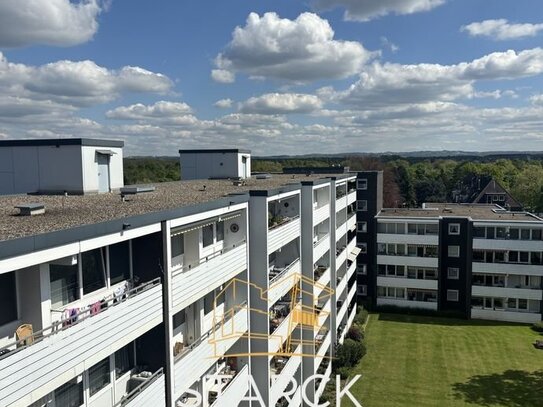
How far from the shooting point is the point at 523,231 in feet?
156

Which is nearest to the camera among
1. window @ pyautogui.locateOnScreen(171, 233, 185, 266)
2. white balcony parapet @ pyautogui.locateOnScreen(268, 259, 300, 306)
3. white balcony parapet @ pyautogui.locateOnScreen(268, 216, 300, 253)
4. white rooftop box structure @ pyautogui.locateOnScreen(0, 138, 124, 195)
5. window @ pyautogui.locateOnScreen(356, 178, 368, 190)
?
window @ pyautogui.locateOnScreen(171, 233, 185, 266)

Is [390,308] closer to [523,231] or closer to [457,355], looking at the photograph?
[457,355]

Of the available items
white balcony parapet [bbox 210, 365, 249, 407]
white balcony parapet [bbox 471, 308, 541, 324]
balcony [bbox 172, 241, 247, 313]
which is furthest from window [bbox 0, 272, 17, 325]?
white balcony parapet [bbox 471, 308, 541, 324]

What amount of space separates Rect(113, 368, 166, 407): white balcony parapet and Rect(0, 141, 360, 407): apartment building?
0.05m

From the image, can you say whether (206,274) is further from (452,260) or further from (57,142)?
(452,260)

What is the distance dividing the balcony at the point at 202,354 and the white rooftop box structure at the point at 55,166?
9.04 metres

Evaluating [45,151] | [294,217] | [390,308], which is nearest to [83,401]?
[45,151]

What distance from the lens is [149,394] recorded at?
13172 millimetres

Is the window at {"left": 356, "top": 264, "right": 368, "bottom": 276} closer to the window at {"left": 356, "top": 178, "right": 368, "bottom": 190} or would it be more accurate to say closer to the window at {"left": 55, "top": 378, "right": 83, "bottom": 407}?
the window at {"left": 356, "top": 178, "right": 368, "bottom": 190}

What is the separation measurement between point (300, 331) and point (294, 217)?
688 cm

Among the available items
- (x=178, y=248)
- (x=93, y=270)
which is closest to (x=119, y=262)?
(x=93, y=270)

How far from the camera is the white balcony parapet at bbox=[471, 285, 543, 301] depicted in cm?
4766

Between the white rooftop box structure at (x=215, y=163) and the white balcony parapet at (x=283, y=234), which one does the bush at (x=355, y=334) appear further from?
the white balcony parapet at (x=283, y=234)

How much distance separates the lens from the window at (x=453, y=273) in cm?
5047
